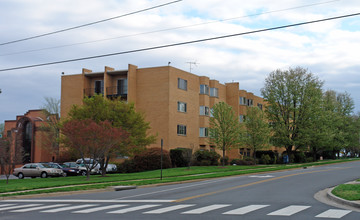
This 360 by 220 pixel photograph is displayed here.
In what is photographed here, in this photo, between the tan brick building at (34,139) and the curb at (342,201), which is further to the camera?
the tan brick building at (34,139)

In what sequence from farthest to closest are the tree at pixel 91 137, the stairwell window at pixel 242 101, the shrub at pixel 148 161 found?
the stairwell window at pixel 242 101
the shrub at pixel 148 161
the tree at pixel 91 137

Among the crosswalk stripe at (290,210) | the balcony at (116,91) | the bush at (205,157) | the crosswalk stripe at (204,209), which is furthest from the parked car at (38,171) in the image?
the crosswalk stripe at (290,210)

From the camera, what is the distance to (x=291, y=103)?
52.0 metres

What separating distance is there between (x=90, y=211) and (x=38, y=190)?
30.0ft

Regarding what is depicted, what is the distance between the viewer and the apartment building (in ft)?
152

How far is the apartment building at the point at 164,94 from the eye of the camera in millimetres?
46188

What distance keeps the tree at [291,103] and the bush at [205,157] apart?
30.9 ft

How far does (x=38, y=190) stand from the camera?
2106cm

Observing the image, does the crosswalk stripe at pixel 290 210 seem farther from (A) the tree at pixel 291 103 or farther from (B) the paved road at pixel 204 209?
(A) the tree at pixel 291 103

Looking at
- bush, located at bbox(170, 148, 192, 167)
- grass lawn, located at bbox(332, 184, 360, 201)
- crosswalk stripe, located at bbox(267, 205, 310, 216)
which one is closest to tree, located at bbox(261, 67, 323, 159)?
bush, located at bbox(170, 148, 192, 167)

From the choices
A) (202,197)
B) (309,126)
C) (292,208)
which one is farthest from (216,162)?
(292,208)

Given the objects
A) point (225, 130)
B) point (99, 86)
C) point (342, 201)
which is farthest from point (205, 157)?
point (342, 201)

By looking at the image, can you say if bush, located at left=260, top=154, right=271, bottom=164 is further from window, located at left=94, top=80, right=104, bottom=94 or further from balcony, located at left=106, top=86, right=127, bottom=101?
window, located at left=94, top=80, right=104, bottom=94

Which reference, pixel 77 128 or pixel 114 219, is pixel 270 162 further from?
pixel 114 219
